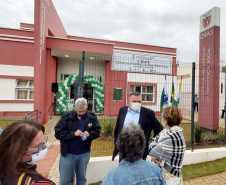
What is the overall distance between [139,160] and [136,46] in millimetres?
11300

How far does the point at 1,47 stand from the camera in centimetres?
927

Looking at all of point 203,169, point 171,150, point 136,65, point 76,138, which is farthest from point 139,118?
point 136,65

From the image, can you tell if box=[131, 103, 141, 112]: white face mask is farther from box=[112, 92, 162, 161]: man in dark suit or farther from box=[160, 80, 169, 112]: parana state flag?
box=[160, 80, 169, 112]: parana state flag

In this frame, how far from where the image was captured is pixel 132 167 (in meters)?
1.09

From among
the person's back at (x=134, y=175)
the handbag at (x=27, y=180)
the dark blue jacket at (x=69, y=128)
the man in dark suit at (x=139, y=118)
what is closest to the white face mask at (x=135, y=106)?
the man in dark suit at (x=139, y=118)

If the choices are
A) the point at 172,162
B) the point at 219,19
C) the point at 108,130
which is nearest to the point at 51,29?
the point at 108,130

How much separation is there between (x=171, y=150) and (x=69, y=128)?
1.47m

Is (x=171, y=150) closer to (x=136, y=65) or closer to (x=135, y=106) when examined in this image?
(x=135, y=106)

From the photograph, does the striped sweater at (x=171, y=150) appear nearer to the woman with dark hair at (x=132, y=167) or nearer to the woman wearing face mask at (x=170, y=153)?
the woman wearing face mask at (x=170, y=153)

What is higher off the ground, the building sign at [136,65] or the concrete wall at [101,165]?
the building sign at [136,65]

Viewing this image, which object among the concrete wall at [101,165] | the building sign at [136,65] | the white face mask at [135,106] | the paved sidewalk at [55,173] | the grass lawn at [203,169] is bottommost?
the paved sidewalk at [55,173]

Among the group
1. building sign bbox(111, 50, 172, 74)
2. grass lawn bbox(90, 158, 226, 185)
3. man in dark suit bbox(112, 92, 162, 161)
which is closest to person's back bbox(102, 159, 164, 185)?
man in dark suit bbox(112, 92, 162, 161)

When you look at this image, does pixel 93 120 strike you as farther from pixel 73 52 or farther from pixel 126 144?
pixel 73 52

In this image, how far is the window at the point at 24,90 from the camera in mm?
9922
